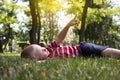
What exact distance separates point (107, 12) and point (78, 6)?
20.5 ft

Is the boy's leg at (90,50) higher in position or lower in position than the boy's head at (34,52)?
lower

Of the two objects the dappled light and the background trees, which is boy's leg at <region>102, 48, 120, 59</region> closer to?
the dappled light

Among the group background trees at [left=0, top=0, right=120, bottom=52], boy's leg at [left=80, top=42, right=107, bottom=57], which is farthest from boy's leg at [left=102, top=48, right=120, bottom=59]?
background trees at [left=0, top=0, right=120, bottom=52]

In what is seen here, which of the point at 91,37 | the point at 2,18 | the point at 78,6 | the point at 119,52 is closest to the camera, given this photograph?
the point at 119,52

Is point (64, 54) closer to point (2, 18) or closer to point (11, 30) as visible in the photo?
point (2, 18)

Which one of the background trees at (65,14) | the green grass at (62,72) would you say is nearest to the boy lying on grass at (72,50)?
the green grass at (62,72)

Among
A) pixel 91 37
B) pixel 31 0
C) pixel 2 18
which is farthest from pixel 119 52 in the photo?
pixel 91 37

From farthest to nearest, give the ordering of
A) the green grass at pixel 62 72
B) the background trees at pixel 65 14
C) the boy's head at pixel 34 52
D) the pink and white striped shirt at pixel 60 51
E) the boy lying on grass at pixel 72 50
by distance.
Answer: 1. the background trees at pixel 65 14
2. the pink and white striped shirt at pixel 60 51
3. the boy lying on grass at pixel 72 50
4. the boy's head at pixel 34 52
5. the green grass at pixel 62 72

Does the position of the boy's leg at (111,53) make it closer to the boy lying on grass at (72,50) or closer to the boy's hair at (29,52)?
the boy lying on grass at (72,50)

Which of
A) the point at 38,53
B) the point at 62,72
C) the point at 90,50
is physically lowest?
the point at 90,50

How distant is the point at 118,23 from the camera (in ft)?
215

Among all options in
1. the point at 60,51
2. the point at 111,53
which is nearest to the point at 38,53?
the point at 60,51

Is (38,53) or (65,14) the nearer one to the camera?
(38,53)

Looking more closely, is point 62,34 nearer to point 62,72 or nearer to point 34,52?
point 34,52
